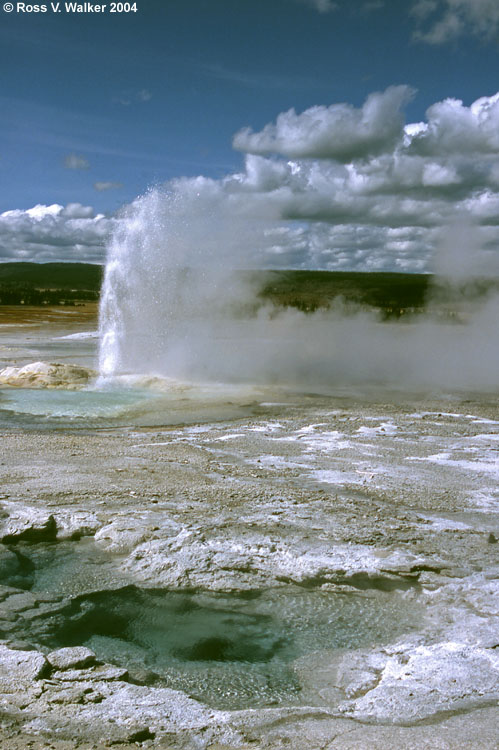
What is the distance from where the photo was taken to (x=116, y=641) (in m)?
3.10

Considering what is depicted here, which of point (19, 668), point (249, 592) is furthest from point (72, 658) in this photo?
point (249, 592)

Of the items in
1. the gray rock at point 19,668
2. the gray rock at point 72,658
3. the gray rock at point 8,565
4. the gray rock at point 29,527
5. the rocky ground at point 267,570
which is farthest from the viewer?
the gray rock at point 29,527

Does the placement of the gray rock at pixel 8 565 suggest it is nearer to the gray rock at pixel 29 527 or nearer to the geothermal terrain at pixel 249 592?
the geothermal terrain at pixel 249 592

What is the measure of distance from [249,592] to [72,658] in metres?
1.06

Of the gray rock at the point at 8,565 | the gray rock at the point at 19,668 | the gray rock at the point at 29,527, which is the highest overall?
the gray rock at the point at 29,527

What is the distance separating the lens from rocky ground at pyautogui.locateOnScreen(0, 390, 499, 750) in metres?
2.38

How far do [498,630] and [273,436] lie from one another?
14.7ft

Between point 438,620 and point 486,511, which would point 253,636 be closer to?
point 438,620

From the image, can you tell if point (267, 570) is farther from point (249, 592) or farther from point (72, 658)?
point (72, 658)

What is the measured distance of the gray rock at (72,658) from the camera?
8.87ft

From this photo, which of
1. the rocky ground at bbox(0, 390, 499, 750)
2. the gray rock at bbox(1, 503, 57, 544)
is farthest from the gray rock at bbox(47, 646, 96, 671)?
the gray rock at bbox(1, 503, 57, 544)

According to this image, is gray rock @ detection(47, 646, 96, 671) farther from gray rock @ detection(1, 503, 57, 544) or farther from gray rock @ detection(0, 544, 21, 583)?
gray rock @ detection(1, 503, 57, 544)

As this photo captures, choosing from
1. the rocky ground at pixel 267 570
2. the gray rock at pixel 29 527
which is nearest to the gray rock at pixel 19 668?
the rocky ground at pixel 267 570

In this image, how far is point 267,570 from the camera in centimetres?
367
